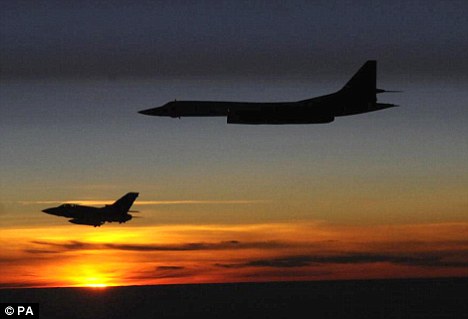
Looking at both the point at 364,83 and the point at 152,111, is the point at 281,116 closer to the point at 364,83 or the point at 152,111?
the point at 364,83

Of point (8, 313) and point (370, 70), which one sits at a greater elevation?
point (370, 70)

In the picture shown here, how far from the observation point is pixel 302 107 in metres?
159

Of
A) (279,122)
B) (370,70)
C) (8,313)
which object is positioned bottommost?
(8,313)

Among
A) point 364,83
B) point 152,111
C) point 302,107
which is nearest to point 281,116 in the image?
point 302,107

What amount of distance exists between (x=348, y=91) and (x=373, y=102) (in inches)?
242

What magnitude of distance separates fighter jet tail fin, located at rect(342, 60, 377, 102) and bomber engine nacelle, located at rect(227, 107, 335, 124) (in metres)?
12.7

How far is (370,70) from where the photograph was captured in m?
170

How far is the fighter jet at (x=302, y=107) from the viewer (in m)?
155

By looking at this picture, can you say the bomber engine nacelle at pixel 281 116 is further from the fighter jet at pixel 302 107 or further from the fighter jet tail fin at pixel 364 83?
the fighter jet tail fin at pixel 364 83

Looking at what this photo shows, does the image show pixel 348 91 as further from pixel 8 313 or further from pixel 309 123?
pixel 8 313

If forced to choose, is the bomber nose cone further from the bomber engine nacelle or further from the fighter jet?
the bomber engine nacelle

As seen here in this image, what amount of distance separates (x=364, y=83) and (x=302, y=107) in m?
17.1

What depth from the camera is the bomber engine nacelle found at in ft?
506

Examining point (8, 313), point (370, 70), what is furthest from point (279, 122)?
point (8, 313)
